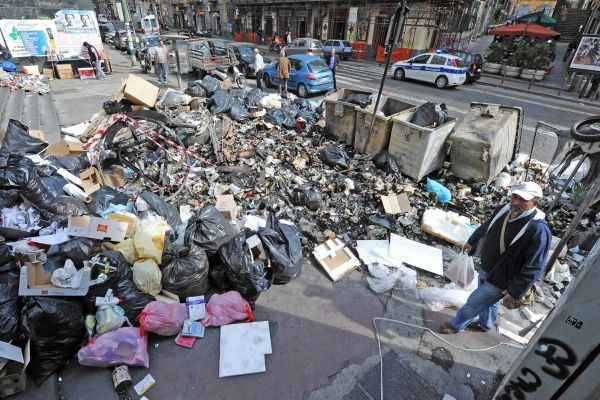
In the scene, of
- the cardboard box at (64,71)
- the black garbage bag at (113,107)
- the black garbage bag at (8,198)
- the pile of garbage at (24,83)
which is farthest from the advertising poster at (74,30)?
the black garbage bag at (8,198)

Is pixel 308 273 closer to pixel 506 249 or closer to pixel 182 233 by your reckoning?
pixel 182 233

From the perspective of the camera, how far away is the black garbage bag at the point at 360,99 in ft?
22.0


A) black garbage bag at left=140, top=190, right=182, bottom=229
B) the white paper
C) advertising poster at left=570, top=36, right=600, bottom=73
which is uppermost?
advertising poster at left=570, top=36, right=600, bottom=73

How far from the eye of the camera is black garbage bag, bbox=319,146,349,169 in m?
5.92

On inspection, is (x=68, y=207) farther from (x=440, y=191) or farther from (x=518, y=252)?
(x=440, y=191)

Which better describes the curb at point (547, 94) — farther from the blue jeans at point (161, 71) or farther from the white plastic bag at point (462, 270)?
the blue jeans at point (161, 71)

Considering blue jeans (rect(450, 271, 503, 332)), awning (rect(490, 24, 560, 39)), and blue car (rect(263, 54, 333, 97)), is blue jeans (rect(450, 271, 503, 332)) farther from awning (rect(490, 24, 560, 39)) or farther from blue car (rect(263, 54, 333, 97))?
awning (rect(490, 24, 560, 39))

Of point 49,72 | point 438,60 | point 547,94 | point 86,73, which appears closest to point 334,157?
point 438,60

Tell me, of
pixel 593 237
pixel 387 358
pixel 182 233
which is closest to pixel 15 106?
pixel 182 233

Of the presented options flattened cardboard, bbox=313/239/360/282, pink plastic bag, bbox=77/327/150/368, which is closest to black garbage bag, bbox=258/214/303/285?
flattened cardboard, bbox=313/239/360/282

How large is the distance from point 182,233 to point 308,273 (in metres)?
1.62

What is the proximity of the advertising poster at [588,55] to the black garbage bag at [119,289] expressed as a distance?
1659 cm

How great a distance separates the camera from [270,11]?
33094mm

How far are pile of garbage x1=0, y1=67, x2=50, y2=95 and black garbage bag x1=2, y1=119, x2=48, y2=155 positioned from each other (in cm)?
710
